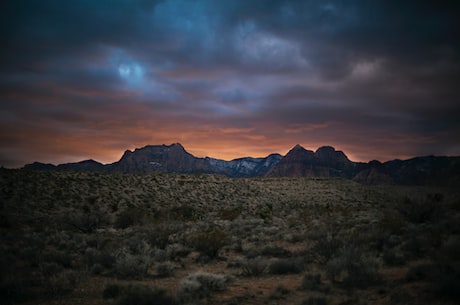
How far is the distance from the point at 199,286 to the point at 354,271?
491cm

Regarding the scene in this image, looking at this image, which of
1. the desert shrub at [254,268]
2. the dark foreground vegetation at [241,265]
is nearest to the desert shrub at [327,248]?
the dark foreground vegetation at [241,265]

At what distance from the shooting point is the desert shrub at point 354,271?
10.1 m

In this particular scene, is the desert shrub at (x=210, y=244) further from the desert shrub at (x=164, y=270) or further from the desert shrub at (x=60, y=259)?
the desert shrub at (x=60, y=259)

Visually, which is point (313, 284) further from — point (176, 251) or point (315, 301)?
point (176, 251)

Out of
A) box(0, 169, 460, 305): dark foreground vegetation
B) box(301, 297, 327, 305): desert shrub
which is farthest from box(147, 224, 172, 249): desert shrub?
box(301, 297, 327, 305): desert shrub

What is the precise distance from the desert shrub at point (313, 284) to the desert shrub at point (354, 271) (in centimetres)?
45

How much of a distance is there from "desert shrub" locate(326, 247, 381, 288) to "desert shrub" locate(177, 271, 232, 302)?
3506 millimetres

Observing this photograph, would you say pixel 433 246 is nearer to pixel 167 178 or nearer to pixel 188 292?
pixel 188 292

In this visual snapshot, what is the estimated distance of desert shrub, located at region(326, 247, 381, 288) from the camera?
398 inches

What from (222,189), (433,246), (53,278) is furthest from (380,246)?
(222,189)

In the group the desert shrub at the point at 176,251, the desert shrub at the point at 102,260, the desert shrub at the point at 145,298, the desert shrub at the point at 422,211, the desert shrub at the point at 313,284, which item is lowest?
the desert shrub at the point at 176,251

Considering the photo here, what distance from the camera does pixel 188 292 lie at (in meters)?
9.62

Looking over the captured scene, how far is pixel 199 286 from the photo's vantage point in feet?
32.6

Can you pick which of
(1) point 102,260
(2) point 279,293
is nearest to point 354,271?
(2) point 279,293
